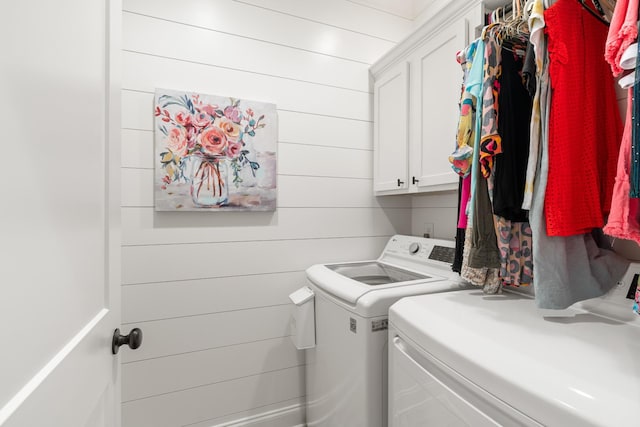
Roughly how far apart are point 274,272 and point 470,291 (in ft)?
3.55

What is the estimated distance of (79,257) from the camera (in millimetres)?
595

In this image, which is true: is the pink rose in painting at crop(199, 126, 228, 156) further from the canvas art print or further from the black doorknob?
the black doorknob

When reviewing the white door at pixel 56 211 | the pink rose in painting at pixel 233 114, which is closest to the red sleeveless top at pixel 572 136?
the white door at pixel 56 211

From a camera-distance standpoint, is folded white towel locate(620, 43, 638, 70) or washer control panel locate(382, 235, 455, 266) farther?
washer control panel locate(382, 235, 455, 266)

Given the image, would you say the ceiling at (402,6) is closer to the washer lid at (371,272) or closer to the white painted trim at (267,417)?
the washer lid at (371,272)

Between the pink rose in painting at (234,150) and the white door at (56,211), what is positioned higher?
the pink rose in painting at (234,150)

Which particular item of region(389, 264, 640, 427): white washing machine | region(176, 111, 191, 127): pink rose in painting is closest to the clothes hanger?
region(389, 264, 640, 427): white washing machine

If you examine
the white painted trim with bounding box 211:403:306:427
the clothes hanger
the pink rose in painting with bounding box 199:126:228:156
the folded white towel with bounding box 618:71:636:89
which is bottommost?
the white painted trim with bounding box 211:403:306:427

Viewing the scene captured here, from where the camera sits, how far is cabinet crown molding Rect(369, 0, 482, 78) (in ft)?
4.51

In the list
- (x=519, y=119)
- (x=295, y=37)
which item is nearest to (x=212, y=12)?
(x=295, y=37)

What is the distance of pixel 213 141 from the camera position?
5.58 ft

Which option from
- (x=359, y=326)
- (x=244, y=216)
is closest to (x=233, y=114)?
(x=244, y=216)

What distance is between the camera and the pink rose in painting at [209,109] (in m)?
1.68

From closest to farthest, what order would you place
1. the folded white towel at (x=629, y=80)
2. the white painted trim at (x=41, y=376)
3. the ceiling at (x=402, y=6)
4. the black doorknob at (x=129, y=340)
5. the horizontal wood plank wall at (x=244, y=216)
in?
1. the white painted trim at (x=41, y=376)
2. the folded white towel at (x=629, y=80)
3. the black doorknob at (x=129, y=340)
4. the horizontal wood plank wall at (x=244, y=216)
5. the ceiling at (x=402, y=6)
